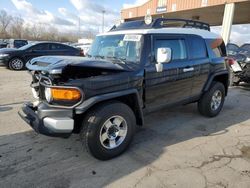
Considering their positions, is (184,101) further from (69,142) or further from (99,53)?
(69,142)

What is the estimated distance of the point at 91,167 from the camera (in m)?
3.55

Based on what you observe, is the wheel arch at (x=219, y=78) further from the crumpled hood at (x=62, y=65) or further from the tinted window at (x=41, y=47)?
the tinted window at (x=41, y=47)

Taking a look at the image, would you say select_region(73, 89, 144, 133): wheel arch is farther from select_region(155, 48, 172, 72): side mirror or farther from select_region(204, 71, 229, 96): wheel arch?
select_region(204, 71, 229, 96): wheel arch

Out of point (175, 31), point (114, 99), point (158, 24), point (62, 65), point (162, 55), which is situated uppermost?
point (158, 24)

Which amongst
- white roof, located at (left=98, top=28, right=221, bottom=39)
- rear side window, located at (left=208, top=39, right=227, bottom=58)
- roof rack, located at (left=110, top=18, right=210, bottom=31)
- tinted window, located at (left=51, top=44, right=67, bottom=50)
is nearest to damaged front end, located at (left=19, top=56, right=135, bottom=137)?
white roof, located at (left=98, top=28, right=221, bottom=39)

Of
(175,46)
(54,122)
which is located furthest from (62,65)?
(175,46)

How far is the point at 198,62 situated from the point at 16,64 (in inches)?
411

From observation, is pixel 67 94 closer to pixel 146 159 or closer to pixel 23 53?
pixel 146 159

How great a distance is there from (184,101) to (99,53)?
194 centimetres

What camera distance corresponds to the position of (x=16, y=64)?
13.0 meters

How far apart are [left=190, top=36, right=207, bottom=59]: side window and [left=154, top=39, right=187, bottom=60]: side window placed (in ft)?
0.90

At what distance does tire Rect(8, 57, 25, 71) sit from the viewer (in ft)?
42.0

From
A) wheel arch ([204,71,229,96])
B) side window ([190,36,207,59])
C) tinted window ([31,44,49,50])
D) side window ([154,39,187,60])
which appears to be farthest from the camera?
tinted window ([31,44,49,50])

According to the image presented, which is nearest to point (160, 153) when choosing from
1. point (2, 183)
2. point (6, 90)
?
point (2, 183)
